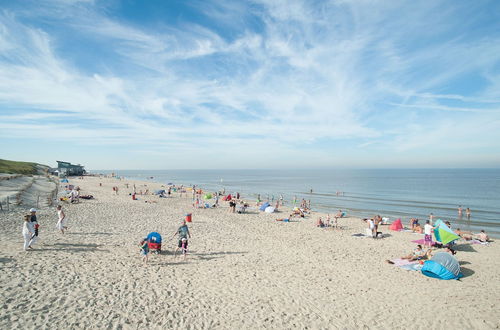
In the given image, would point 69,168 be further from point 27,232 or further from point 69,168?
point 27,232

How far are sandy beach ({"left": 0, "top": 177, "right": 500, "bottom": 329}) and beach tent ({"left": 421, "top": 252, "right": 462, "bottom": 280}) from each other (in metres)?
0.26

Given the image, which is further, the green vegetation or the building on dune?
the building on dune

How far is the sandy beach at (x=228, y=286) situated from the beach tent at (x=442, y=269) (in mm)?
265

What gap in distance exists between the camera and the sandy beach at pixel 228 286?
6.32m

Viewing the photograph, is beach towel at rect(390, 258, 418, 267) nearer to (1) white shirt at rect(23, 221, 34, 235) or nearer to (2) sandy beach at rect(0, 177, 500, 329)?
(2) sandy beach at rect(0, 177, 500, 329)

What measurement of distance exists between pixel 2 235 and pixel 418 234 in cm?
2260

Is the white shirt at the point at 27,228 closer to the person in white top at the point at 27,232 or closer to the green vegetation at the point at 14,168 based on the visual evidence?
the person in white top at the point at 27,232

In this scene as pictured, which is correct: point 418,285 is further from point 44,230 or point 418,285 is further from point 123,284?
point 44,230

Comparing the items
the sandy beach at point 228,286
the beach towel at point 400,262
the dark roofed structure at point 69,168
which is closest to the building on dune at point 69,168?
the dark roofed structure at point 69,168

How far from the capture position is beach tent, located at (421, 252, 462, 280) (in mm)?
9742

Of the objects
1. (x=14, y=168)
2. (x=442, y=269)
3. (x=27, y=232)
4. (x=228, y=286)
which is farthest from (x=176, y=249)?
(x=14, y=168)

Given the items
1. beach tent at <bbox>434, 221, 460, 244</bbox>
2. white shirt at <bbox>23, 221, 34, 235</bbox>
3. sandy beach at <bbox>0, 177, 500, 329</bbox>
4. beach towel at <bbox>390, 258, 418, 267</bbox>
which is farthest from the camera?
beach tent at <bbox>434, 221, 460, 244</bbox>

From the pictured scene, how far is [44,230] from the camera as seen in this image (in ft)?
42.6

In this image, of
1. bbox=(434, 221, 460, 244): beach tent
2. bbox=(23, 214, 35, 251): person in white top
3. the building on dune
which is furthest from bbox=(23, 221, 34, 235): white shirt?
the building on dune
